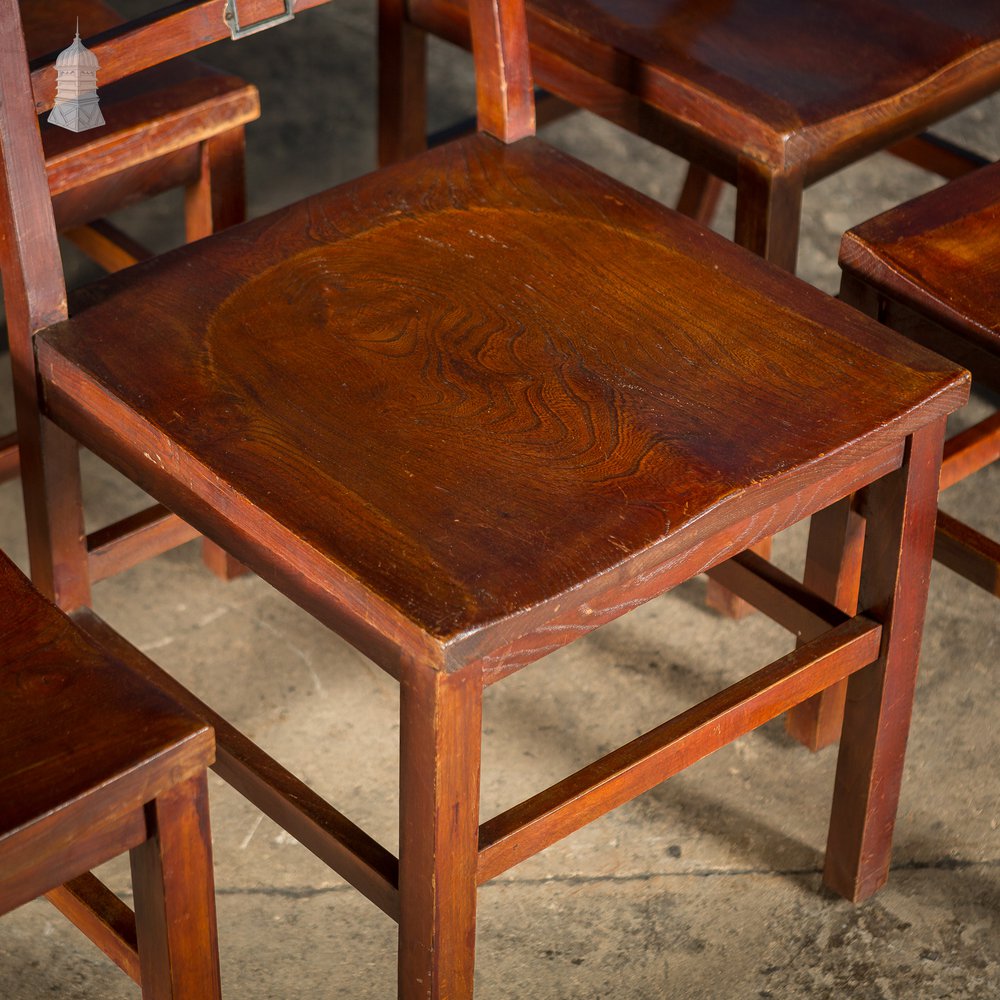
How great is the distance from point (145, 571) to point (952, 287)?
3.16ft

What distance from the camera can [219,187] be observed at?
5.57ft

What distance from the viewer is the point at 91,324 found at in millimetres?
1294

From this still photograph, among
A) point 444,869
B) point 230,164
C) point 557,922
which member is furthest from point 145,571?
point 444,869

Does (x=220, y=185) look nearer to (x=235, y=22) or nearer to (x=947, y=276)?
(x=235, y=22)

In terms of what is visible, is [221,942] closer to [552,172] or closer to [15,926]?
[15,926]

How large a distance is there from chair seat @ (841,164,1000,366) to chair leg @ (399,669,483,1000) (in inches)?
21.0

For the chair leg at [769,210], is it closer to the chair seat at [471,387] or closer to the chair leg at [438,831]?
the chair seat at [471,387]

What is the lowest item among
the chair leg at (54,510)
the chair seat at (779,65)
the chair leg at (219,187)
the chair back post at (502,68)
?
the chair leg at (54,510)

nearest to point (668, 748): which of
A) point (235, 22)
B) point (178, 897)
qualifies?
point (178, 897)

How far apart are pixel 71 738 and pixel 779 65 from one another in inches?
38.9

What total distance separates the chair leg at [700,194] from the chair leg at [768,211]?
57 centimetres

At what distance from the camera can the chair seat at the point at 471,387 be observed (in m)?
1.12

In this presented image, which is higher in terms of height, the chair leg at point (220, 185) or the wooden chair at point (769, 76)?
the wooden chair at point (769, 76)

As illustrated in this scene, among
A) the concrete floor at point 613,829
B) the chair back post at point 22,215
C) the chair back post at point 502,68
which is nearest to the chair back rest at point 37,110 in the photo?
the chair back post at point 22,215
